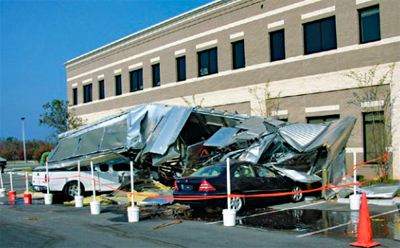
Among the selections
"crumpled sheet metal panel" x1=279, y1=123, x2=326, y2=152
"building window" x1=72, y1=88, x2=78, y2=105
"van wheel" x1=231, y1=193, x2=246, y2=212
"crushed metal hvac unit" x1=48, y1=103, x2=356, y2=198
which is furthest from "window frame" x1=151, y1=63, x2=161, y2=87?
"van wheel" x1=231, y1=193, x2=246, y2=212

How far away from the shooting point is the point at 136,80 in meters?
31.6

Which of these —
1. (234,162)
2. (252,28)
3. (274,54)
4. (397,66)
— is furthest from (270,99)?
(234,162)

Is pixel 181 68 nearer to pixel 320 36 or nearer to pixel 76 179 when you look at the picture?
pixel 320 36

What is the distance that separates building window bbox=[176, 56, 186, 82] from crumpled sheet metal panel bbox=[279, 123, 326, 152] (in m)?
13.0

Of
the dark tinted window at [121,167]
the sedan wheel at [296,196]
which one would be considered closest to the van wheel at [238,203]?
the sedan wheel at [296,196]

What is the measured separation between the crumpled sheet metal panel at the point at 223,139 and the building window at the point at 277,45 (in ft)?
24.5

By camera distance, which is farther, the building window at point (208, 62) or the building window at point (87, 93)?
the building window at point (87, 93)

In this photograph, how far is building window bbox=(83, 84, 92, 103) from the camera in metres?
37.1

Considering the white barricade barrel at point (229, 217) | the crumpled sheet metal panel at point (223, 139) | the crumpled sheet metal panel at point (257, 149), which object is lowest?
the white barricade barrel at point (229, 217)

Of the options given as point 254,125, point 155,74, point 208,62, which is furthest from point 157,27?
point 254,125

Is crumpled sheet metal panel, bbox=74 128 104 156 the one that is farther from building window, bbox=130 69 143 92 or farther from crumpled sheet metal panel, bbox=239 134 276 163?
building window, bbox=130 69 143 92

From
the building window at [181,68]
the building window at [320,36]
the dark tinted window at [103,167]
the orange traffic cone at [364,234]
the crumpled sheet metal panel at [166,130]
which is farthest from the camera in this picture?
the building window at [181,68]

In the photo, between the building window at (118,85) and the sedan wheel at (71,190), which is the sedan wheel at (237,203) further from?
the building window at (118,85)

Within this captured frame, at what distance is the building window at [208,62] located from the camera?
25.5 m
